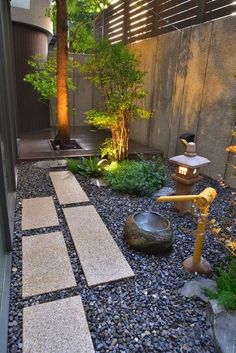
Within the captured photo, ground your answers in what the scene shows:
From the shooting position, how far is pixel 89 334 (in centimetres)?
147

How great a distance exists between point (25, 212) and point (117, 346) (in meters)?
1.80

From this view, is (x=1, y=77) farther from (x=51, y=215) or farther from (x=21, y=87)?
(x=21, y=87)

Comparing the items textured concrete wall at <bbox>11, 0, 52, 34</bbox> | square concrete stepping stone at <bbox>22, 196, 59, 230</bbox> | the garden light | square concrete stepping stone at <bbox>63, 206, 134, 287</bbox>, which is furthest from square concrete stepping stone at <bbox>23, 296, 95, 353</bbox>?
textured concrete wall at <bbox>11, 0, 52, 34</bbox>

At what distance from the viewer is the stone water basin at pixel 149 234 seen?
2154 millimetres

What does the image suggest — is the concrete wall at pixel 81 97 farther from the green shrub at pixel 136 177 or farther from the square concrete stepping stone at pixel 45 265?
the square concrete stepping stone at pixel 45 265

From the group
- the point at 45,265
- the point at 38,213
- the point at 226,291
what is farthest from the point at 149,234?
the point at 38,213

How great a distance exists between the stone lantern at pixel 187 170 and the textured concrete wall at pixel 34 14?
16.9 feet

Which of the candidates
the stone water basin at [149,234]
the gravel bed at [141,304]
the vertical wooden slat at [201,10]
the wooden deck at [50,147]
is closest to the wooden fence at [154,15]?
the vertical wooden slat at [201,10]

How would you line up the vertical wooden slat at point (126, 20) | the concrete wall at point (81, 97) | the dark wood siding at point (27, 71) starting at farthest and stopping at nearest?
the concrete wall at point (81, 97)
the vertical wooden slat at point (126, 20)
the dark wood siding at point (27, 71)

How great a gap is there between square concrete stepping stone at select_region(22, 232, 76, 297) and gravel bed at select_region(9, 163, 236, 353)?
46mm

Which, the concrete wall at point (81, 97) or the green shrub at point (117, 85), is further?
the concrete wall at point (81, 97)

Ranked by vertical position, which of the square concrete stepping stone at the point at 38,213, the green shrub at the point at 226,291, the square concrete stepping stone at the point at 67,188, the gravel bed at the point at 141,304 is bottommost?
the gravel bed at the point at 141,304

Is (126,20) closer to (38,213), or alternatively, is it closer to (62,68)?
(62,68)

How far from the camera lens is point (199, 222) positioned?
6.23ft
